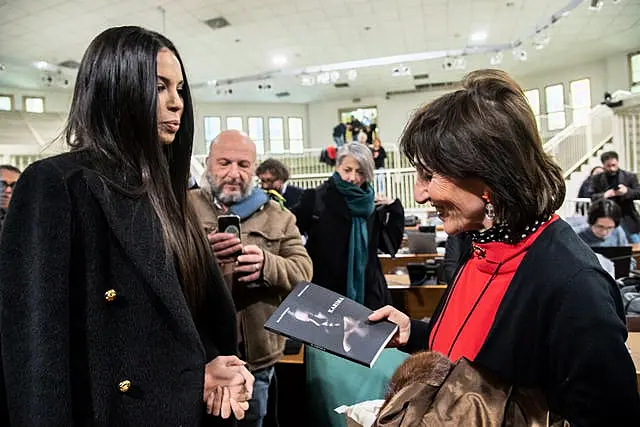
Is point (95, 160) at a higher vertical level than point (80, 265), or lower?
higher

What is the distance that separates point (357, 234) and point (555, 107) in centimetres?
1491

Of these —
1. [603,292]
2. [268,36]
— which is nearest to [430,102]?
[603,292]

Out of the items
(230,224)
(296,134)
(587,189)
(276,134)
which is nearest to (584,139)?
(587,189)

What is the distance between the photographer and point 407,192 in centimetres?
1298

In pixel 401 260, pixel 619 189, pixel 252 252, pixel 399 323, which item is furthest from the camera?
pixel 619 189

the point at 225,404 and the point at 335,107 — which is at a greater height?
the point at 335,107

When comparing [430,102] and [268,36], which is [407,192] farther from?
[430,102]

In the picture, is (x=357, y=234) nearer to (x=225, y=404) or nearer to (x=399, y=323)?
(x=399, y=323)

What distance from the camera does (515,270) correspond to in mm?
965

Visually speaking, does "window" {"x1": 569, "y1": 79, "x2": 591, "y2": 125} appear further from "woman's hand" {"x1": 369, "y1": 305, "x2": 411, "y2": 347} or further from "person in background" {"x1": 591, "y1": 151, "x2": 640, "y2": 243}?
"woman's hand" {"x1": 369, "y1": 305, "x2": 411, "y2": 347}

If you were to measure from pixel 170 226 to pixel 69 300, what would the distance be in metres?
0.25

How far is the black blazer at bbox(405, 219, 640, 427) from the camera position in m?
0.80

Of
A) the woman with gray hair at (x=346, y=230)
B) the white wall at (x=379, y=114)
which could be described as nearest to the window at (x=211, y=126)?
the white wall at (x=379, y=114)

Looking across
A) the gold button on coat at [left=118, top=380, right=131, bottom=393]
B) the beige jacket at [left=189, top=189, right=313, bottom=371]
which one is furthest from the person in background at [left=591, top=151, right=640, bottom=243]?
the gold button on coat at [left=118, top=380, right=131, bottom=393]
